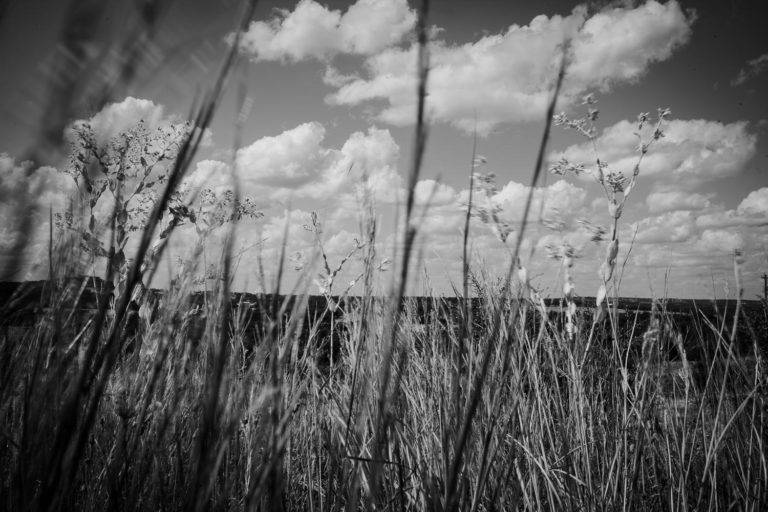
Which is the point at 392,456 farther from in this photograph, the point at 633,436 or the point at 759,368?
the point at 759,368

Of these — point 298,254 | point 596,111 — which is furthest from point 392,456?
point 596,111

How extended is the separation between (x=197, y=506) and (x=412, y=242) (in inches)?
17.7

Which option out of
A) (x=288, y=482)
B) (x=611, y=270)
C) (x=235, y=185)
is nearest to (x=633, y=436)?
(x=611, y=270)

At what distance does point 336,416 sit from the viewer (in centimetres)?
171

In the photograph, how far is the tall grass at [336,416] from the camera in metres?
0.57

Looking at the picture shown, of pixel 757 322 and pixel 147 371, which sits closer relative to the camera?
pixel 147 371

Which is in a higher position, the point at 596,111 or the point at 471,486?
the point at 596,111

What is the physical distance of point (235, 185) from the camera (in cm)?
54

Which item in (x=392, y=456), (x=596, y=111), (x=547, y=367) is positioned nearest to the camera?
(x=392, y=456)

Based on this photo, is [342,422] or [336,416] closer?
[336,416]

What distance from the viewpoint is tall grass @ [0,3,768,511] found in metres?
0.57

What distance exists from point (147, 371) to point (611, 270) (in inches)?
75.9

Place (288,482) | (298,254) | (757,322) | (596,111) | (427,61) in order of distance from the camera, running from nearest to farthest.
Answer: (427,61) < (298,254) < (288,482) < (596,111) < (757,322)

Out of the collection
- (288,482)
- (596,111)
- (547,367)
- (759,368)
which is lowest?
(288,482)
